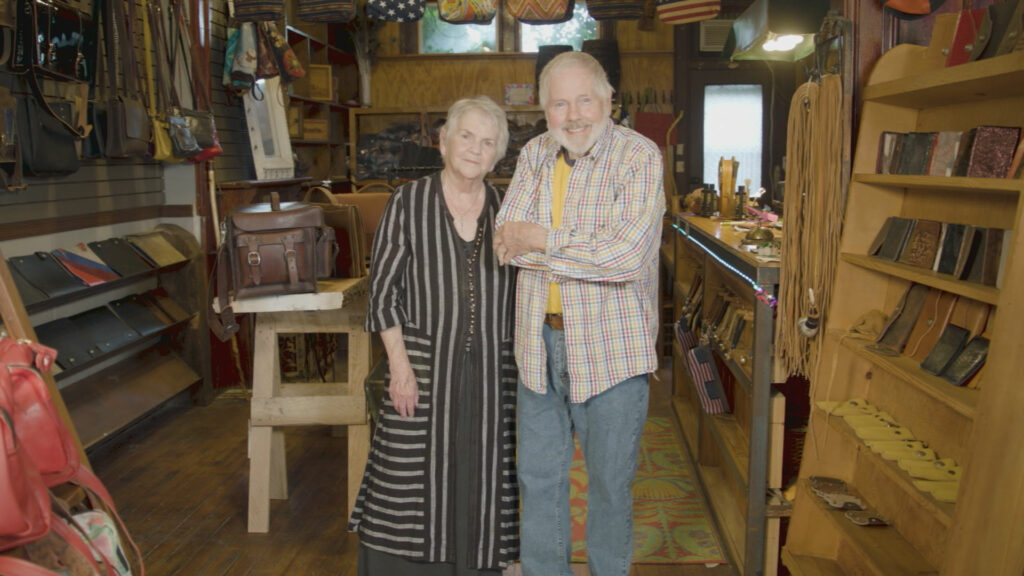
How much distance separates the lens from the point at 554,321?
8.46 feet

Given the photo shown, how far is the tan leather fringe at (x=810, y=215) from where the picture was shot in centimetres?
283

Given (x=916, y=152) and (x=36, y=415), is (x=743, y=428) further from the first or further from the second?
(x=36, y=415)

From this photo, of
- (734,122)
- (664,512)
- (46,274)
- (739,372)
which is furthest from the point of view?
(734,122)

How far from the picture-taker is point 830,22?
2.88 metres

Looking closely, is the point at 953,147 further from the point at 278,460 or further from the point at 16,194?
the point at 16,194

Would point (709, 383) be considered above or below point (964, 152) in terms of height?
below

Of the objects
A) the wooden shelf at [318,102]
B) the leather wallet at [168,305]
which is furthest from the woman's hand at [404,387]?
the wooden shelf at [318,102]

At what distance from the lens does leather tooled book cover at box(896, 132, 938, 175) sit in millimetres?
2533

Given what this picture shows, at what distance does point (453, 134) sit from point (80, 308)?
315 centimetres

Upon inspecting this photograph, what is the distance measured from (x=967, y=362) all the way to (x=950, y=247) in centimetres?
32

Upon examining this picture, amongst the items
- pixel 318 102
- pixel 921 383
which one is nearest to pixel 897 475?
pixel 921 383

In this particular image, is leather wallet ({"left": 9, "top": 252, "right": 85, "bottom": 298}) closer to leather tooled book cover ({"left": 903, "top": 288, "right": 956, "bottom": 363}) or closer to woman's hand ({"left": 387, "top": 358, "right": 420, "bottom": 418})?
woman's hand ({"left": 387, "top": 358, "right": 420, "bottom": 418})

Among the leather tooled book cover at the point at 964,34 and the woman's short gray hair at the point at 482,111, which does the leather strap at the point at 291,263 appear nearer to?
the woman's short gray hair at the point at 482,111

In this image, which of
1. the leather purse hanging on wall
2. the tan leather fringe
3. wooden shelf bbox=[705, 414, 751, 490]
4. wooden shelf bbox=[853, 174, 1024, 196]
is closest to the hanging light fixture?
the tan leather fringe
